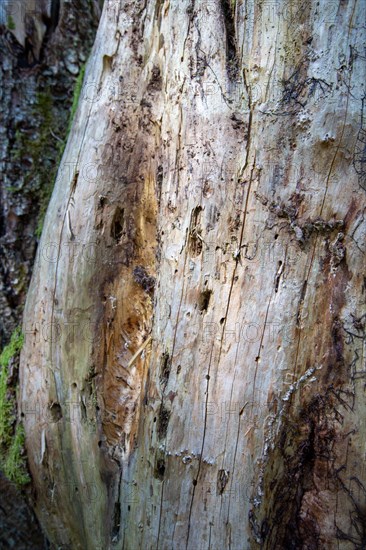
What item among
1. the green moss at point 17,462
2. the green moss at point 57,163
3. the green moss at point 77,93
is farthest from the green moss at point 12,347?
the green moss at point 77,93

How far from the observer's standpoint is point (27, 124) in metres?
2.09

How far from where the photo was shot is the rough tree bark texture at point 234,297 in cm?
151

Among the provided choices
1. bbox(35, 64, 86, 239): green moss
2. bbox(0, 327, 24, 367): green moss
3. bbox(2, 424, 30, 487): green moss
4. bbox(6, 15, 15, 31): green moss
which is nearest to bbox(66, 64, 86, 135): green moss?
bbox(35, 64, 86, 239): green moss

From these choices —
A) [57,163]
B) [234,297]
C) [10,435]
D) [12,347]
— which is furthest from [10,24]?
[10,435]

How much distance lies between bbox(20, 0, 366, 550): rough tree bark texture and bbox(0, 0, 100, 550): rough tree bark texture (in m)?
0.46

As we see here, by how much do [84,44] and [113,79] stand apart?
1.55 ft

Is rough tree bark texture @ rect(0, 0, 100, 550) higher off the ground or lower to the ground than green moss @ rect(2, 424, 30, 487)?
higher

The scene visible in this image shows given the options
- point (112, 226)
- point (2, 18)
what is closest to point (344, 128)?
point (112, 226)

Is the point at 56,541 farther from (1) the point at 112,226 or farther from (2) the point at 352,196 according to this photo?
(2) the point at 352,196

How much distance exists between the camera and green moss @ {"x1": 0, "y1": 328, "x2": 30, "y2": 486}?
1.94 m

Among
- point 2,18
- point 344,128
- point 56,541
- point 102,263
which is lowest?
point 56,541

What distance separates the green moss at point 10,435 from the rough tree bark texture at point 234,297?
0.32m

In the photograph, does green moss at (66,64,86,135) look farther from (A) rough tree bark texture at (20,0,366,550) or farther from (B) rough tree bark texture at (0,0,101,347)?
(A) rough tree bark texture at (20,0,366,550)

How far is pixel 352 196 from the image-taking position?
151 cm
